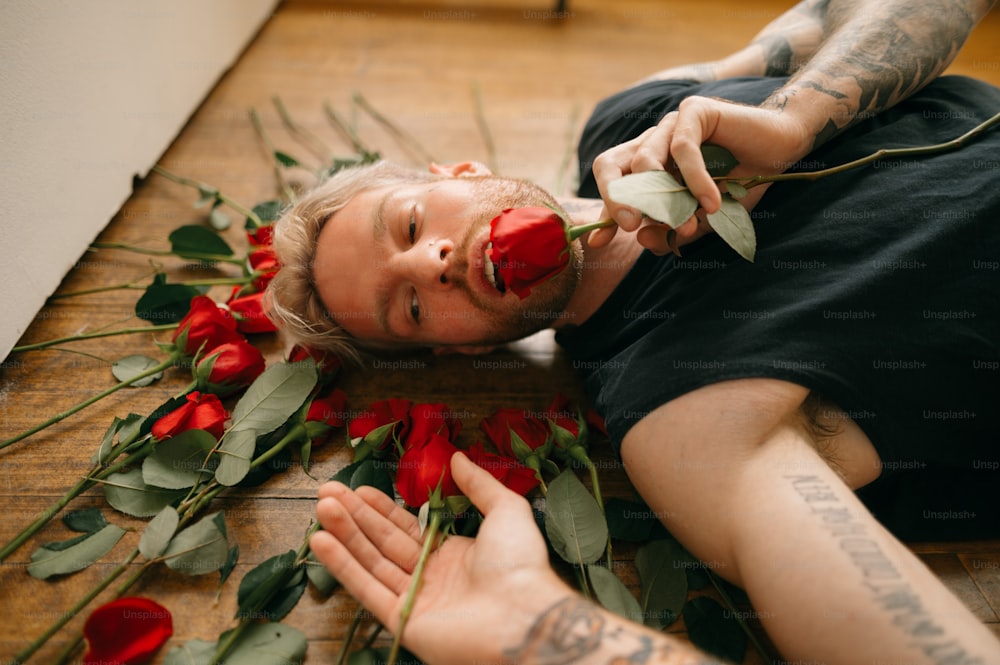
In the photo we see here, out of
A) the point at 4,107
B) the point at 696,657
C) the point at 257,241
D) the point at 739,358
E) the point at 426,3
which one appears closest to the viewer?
the point at 696,657

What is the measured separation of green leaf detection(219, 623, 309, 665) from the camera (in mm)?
764

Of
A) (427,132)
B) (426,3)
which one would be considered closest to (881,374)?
(427,132)

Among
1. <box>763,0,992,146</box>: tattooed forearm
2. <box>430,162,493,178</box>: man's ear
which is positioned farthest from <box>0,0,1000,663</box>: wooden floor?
<box>763,0,992,146</box>: tattooed forearm

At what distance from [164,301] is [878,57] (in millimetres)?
1235

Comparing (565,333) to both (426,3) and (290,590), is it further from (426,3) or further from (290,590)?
(426,3)

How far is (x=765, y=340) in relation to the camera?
819 millimetres

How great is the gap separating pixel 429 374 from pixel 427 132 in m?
0.83

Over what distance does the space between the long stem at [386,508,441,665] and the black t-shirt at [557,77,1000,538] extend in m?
0.26

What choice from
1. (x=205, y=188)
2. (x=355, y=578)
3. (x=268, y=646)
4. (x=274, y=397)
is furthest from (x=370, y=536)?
(x=205, y=188)

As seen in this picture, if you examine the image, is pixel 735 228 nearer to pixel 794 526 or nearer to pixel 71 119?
pixel 794 526

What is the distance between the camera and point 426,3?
2355 mm

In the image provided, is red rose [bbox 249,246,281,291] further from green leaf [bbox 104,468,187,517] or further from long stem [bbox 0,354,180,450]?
green leaf [bbox 104,468,187,517]

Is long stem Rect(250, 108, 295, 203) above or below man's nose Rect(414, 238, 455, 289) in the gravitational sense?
below

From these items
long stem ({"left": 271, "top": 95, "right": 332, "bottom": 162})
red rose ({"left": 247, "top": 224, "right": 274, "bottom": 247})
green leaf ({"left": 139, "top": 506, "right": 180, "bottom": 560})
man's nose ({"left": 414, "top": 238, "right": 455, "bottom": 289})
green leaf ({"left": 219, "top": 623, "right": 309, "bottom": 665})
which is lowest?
green leaf ({"left": 219, "top": 623, "right": 309, "bottom": 665})
